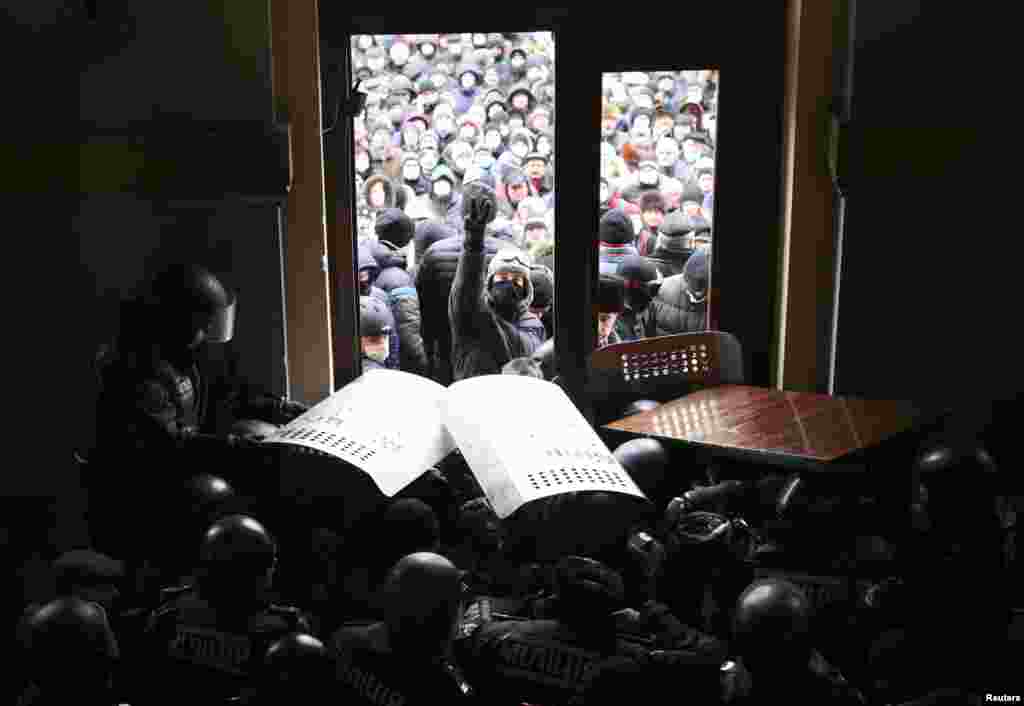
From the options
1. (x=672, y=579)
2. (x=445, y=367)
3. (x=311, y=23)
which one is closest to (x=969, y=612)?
(x=672, y=579)

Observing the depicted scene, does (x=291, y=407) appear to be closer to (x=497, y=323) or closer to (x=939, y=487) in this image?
(x=497, y=323)

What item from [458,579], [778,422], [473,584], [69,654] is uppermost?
[778,422]

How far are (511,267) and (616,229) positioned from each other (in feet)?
2.78

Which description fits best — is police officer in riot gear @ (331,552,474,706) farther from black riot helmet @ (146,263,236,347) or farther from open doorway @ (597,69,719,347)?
open doorway @ (597,69,719,347)

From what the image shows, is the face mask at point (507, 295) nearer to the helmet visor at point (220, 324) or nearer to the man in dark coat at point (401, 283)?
the man in dark coat at point (401, 283)

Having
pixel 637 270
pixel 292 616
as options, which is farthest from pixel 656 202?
pixel 292 616

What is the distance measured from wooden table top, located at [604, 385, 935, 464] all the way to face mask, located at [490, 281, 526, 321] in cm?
93

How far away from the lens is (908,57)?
11.5 feet

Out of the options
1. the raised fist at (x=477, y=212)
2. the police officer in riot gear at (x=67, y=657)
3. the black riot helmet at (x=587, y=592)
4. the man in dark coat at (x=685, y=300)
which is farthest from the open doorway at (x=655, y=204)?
the police officer in riot gear at (x=67, y=657)

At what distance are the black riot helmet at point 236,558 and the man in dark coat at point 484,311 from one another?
5.81 ft

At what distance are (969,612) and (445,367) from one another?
2.41m

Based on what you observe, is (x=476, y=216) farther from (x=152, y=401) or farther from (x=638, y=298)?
(x=152, y=401)

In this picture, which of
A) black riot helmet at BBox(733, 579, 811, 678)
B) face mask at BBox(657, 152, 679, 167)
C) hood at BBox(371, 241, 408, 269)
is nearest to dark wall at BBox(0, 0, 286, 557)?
hood at BBox(371, 241, 408, 269)

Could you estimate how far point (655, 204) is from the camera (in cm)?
486
